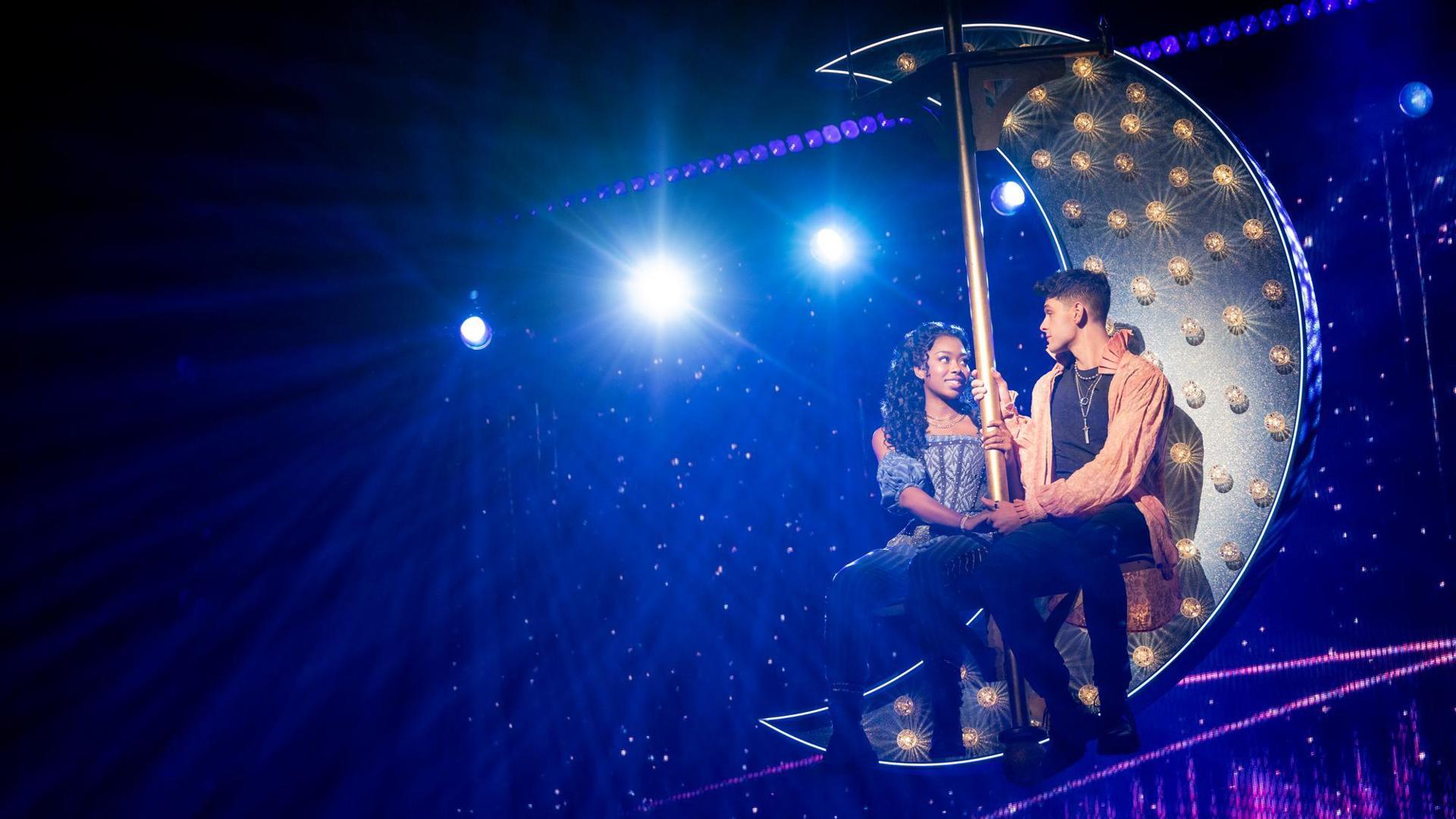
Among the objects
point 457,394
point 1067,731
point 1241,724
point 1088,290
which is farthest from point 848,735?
point 457,394

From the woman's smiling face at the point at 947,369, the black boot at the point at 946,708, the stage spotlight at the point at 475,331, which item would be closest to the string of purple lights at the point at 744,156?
the stage spotlight at the point at 475,331

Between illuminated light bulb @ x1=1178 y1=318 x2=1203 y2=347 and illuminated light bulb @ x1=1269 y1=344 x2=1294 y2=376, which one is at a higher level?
illuminated light bulb @ x1=1178 y1=318 x2=1203 y2=347

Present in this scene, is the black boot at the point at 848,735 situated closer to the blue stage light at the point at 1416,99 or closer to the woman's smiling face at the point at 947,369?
the woman's smiling face at the point at 947,369

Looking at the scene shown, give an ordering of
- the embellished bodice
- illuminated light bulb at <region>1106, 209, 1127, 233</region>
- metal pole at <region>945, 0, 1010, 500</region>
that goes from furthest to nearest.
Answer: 1. the embellished bodice
2. illuminated light bulb at <region>1106, 209, 1127, 233</region>
3. metal pole at <region>945, 0, 1010, 500</region>

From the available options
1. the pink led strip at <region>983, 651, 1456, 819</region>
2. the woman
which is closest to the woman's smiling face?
the woman

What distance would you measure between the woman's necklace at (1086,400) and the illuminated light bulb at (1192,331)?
0.22 metres

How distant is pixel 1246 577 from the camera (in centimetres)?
254

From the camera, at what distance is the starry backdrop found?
3.44m

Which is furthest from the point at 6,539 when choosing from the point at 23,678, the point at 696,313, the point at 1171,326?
the point at 1171,326

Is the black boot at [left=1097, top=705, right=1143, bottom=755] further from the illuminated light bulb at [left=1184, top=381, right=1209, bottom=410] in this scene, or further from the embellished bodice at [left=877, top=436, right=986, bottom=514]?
the illuminated light bulb at [left=1184, top=381, right=1209, bottom=410]

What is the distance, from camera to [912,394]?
3.10 m

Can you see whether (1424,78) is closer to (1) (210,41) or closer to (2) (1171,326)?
(2) (1171,326)

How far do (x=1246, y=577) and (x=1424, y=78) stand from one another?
4.56 feet

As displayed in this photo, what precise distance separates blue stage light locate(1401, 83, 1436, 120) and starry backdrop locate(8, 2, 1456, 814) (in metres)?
0.18
